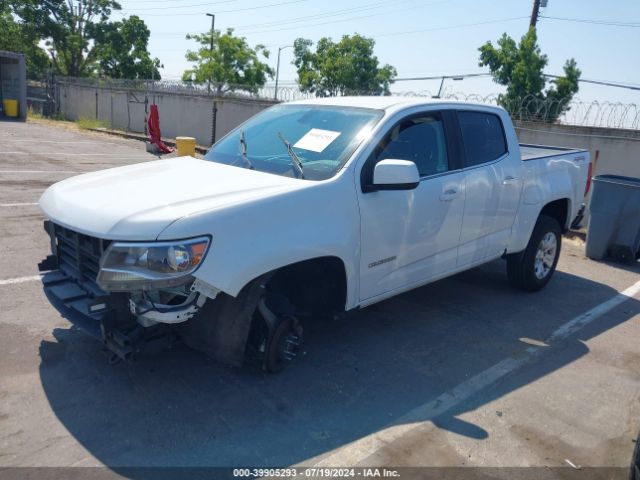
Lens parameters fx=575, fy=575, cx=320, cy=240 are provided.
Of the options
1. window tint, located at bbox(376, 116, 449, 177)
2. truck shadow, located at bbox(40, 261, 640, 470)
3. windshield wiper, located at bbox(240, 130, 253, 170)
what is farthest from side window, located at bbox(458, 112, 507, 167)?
windshield wiper, located at bbox(240, 130, 253, 170)

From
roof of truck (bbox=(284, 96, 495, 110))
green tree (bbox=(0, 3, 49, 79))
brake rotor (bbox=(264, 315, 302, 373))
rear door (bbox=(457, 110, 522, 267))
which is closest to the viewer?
brake rotor (bbox=(264, 315, 302, 373))

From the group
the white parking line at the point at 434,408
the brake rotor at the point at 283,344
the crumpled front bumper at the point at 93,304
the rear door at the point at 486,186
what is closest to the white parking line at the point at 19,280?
the crumpled front bumper at the point at 93,304

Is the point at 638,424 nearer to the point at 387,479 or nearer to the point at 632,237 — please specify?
the point at 387,479

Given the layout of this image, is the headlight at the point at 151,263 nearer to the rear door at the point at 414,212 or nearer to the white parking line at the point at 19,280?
the rear door at the point at 414,212

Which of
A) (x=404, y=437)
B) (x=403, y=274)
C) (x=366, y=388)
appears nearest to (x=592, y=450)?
(x=404, y=437)

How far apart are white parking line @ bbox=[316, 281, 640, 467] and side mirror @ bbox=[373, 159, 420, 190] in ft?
4.84

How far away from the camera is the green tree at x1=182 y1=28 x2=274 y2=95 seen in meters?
49.0

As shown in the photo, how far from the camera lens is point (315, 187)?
375cm

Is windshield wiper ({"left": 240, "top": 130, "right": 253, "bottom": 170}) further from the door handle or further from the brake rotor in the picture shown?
the door handle

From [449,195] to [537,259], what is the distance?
6.73ft

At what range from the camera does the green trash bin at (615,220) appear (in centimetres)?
774

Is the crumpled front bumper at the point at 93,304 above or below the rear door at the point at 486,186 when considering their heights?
below

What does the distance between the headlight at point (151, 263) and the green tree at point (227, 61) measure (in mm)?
47225

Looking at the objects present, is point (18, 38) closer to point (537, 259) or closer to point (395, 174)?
point (537, 259)
